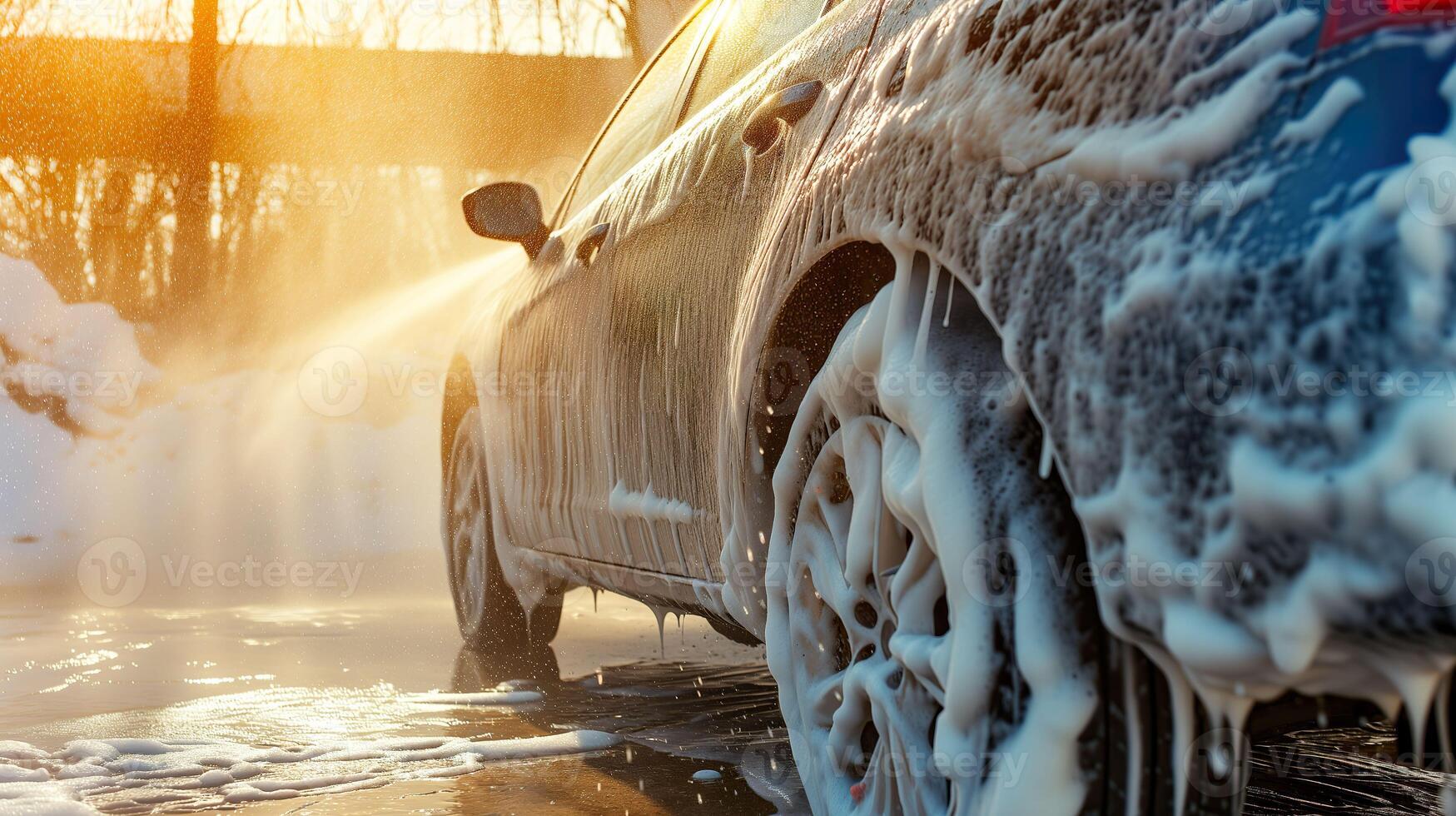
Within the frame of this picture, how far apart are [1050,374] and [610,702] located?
286cm

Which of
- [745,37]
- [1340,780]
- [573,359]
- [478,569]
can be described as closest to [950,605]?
[1340,780]

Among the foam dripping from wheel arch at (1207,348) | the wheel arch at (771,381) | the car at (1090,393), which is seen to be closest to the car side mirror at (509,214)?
the car at (1090,393)

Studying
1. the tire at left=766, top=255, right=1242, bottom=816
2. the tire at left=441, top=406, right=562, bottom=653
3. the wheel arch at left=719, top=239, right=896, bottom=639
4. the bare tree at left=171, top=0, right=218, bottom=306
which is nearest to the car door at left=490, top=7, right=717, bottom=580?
the tire at left=441, top=406, right=562, bottom=653

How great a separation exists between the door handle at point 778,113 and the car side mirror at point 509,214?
1877 millimetres

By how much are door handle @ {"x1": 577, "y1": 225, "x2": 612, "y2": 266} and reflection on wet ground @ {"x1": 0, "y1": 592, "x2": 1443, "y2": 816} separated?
1.19 meters

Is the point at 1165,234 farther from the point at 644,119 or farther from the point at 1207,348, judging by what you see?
the point at 644,119

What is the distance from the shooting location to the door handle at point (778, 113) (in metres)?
2.04

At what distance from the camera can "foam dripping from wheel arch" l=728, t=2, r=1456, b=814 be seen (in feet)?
3.12

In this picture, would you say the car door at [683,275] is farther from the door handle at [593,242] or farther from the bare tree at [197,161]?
the bare tree at [197,161]

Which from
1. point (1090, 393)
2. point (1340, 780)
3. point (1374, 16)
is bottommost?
point (1340, 780)

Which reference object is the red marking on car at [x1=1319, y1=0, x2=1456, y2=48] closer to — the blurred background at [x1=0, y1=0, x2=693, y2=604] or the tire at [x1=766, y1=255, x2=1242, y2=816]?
the tire at [x1=766, y1=255, x2=1242, y2=816]

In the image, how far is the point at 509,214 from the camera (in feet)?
13.1

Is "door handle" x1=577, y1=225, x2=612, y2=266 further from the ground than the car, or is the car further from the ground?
"door handle" x1=577, y1=225, x2=612, y2=266

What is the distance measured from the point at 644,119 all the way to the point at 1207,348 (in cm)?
271
